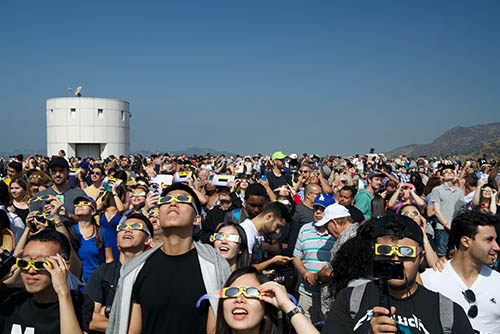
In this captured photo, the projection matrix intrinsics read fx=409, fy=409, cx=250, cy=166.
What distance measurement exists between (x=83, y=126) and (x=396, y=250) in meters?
29.9

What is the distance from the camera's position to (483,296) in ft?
10.7

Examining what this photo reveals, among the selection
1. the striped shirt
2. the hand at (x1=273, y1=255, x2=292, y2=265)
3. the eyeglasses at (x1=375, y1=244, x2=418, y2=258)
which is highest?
the eyeglasses at (x1=375, y1=244, x2=418, y2=258)

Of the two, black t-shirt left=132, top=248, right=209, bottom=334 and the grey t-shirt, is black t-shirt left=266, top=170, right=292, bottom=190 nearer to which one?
the grey t-shirt

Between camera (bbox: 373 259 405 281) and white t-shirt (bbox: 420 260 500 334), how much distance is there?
55.9 inches

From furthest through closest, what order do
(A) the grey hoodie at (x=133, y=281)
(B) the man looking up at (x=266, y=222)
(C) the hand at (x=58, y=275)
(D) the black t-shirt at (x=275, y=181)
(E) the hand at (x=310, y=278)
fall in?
(D) the black t-shirt at (x=275, y=181)
(B) the man looking up at (x=266, y=222)
(E) the hand at (x=310, y=278)
(A) the grey hoodie at (x=133, y=281)
(C) the hand at (x=58, y=275)

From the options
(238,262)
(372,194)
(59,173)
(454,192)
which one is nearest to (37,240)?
(238,262)

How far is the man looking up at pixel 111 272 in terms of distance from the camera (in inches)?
156

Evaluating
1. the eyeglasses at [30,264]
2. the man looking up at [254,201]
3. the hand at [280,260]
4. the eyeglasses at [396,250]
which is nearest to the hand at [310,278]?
the hand at [280,260]

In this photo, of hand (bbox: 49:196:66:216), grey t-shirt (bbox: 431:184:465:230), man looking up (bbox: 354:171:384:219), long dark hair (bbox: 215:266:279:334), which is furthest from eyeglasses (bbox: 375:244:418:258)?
grey t-shirt (bbox: 431:184:465:230)

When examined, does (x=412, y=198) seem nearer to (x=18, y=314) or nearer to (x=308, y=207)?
(x=308, y=207)

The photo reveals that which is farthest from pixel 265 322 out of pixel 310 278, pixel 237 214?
pixel 237 214

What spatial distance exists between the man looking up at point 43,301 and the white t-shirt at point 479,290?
2.76 m

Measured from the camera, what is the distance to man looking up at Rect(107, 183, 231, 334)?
9.65 ft

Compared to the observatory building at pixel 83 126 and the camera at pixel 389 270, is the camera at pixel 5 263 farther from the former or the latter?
the observatory building at pixel 83 126
